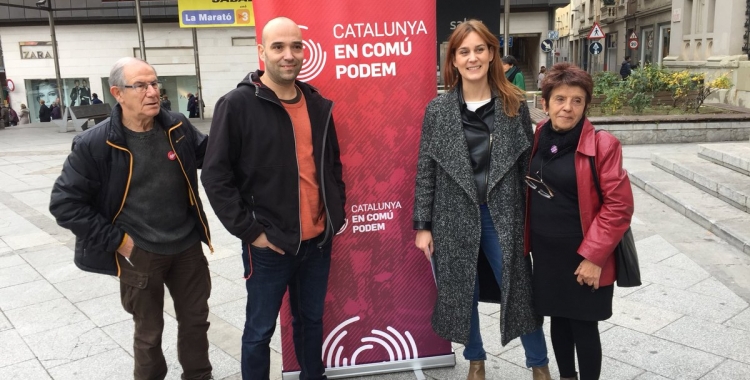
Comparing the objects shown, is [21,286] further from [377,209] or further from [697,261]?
[697,261]

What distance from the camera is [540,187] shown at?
106 inches

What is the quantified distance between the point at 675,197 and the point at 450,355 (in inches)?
191

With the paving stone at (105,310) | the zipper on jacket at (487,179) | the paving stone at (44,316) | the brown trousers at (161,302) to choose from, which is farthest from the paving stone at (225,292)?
the zipper on jacket at (487,179)

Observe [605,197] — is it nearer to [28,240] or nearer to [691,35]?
[28,240]

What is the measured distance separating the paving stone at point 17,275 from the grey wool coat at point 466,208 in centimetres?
406

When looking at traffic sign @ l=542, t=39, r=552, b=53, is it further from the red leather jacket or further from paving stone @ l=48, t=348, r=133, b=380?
paving stone @ l=48, t=348, r=133, b=380

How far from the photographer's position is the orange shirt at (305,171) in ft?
8.82

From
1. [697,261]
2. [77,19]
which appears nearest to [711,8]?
[697,261]

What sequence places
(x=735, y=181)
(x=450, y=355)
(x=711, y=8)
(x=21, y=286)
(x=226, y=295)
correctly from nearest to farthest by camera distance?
1. (x=450, y=355)
2. (x=226, y=295)
3. (x=21, y=286)
4. (x=735, y=181)
5. (x=711, y=8)

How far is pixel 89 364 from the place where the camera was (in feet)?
11.7

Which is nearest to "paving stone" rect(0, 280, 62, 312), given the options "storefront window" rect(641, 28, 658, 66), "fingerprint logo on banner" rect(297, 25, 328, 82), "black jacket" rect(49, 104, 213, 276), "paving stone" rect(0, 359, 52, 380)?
"paving stone" rect(0, 359, 52, 380)

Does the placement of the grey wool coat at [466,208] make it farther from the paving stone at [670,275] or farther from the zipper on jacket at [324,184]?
the paving stone at [670,275]

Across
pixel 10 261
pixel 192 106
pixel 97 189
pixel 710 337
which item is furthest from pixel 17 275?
pixel 192 106

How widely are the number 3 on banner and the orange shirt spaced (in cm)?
1486
